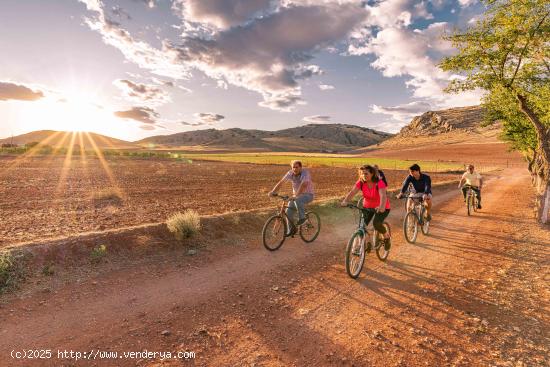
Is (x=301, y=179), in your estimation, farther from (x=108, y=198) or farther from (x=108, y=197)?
(x=108, y=197)

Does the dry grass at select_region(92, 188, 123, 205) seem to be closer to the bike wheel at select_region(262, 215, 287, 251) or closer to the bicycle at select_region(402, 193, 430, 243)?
the bike wheel at select_region(262, 215, 287, 251)

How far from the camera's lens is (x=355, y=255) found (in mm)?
8125

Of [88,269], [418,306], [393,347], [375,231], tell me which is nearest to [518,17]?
[375,231]

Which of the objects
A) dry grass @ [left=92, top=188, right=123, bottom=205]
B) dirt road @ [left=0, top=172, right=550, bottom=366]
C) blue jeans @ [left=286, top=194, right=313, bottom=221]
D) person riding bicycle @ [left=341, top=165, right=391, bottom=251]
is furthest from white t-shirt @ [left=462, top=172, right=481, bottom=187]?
dry grass @ [left=92, top=188, right=123, bottom=205]

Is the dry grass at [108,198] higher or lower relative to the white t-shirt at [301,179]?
lower

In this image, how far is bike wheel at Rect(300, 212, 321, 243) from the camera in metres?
10.9

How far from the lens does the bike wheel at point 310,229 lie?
10.9 m

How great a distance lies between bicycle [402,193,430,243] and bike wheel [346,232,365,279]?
393 cm

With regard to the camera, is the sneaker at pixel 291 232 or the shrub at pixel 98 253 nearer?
the shrub at pixel 98 253

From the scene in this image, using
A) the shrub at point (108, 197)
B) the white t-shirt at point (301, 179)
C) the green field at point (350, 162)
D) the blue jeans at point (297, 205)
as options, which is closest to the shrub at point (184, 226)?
the blue jeans at point (297, 205)

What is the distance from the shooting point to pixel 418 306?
677 centimetres

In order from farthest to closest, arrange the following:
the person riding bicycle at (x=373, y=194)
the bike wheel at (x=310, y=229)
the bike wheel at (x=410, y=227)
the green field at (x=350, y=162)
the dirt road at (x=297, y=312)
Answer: the green field at (x=350, y=162)
the bike wheel at (x=410, y=227)
the bike wheel at (x=310, y=229)
the person riding bicycle at (x=373, y=194)
the dirt road at (x=297, y=312)

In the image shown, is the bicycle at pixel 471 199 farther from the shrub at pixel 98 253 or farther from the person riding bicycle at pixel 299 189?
the shrub at pixel 98 253

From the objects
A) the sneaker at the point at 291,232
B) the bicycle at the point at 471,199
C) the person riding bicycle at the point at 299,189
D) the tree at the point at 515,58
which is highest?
the tree at the point at 515,58
